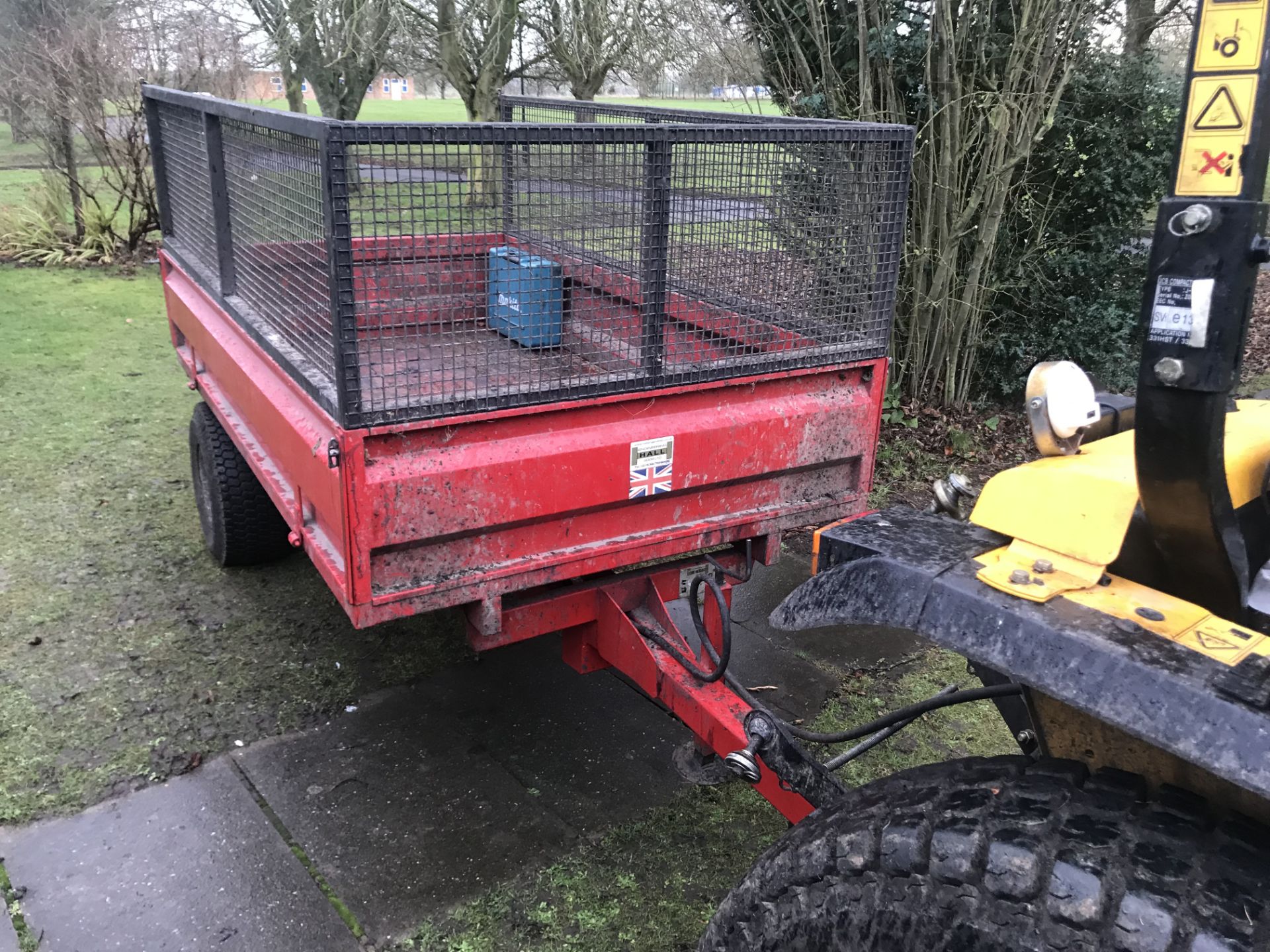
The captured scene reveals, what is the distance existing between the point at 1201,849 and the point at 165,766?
9.29 feet

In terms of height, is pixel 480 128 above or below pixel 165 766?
above

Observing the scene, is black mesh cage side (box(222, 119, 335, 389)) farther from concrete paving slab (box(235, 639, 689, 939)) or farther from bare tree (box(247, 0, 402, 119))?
bare tree (box(247, 0, 402, 119))

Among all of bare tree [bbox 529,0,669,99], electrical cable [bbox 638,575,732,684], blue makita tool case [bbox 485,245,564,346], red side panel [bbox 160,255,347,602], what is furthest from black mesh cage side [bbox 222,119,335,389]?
bare tree [bbox 529,0,669,99]

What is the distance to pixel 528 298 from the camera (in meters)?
3.38

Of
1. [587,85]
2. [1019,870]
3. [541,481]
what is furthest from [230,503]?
[587,85]

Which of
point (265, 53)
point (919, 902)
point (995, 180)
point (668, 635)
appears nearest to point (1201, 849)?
point (919, 902)

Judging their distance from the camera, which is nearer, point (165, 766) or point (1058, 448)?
point (1058, 448)

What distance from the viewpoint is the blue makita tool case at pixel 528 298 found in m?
3.12

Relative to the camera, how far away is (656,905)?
2605 mm

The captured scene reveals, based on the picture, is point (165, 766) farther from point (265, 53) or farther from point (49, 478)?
Answer: point (265, 53)

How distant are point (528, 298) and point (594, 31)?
11104mm

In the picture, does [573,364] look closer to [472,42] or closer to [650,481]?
[650,481]

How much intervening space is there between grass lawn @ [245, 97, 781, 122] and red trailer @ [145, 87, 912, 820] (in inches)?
16.4

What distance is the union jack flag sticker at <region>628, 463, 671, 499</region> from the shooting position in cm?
265
